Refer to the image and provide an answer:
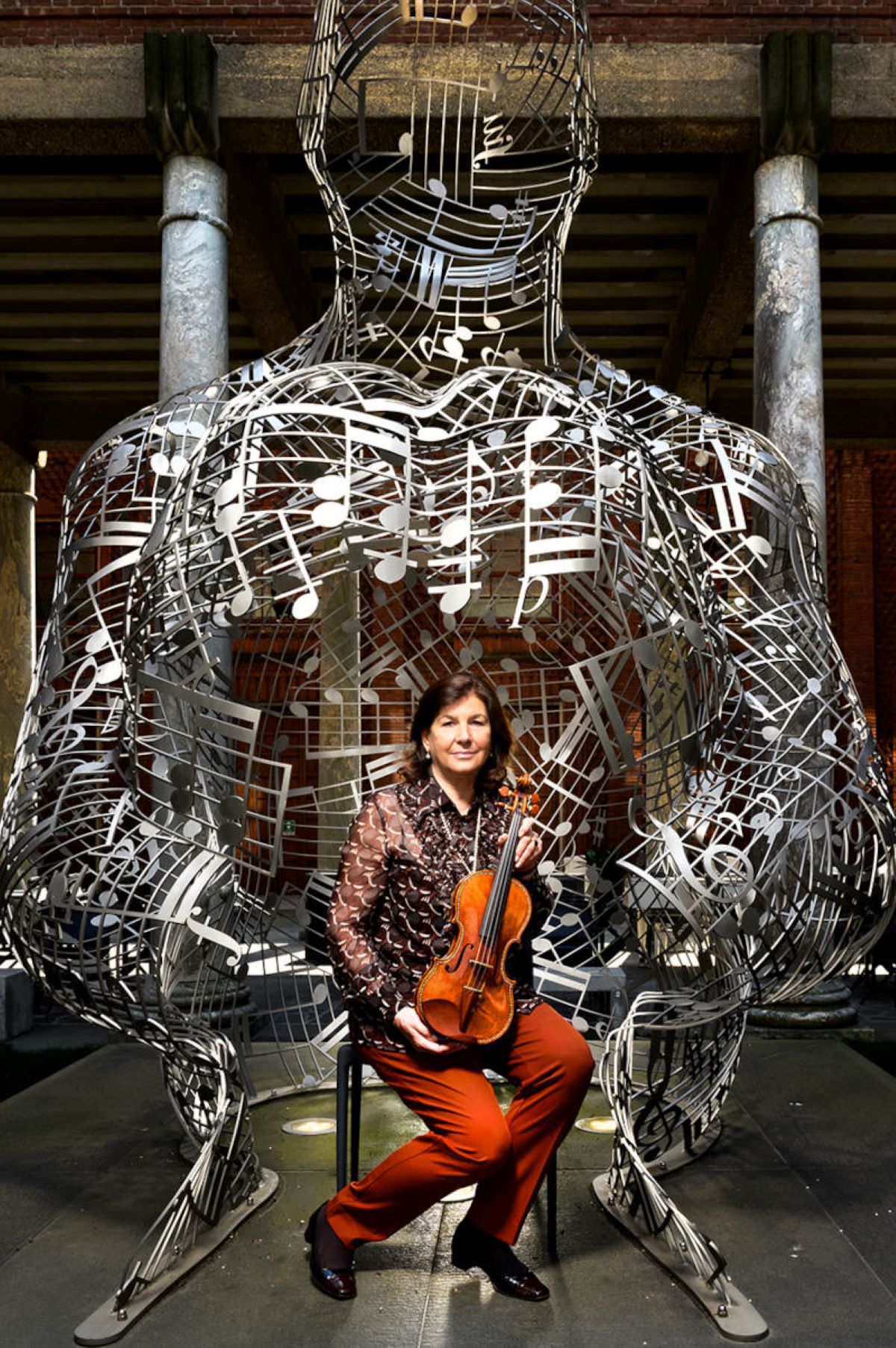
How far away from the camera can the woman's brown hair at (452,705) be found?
3121 millimetres

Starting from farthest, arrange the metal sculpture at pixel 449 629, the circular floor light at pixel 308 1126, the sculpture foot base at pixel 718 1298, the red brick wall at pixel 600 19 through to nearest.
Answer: the red brick wall at pixel 600 19
the circular floor light at pixel 308 1126
the metal sculpture at pixel 449 629
the sculpture foot base at pixel 718 1298

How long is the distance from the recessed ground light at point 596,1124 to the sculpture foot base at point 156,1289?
1.27m

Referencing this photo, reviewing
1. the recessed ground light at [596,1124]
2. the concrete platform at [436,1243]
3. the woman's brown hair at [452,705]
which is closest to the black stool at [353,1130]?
the concrete platform at [436,1243]

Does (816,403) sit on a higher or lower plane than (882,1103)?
higher

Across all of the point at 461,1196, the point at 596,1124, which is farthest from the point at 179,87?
the point at 461,1196

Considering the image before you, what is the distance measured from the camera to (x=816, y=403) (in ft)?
20.3

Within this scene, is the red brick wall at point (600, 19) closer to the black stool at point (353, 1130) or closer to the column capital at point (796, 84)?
the column capital at point (796, 84)

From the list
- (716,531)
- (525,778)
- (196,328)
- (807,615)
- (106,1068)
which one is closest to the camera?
(525,778)

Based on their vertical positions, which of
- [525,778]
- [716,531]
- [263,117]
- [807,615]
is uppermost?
[263,117]

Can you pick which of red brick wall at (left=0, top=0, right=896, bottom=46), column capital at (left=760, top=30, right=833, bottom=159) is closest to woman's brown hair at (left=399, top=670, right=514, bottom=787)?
column capital at (left=760, top=30, right=833, bottom=159)

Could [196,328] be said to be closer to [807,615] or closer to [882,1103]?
[807,615]

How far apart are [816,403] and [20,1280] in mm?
5117

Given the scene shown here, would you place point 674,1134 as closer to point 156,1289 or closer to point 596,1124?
point 596,1124

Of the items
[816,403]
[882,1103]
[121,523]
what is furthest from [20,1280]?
[816,403]
